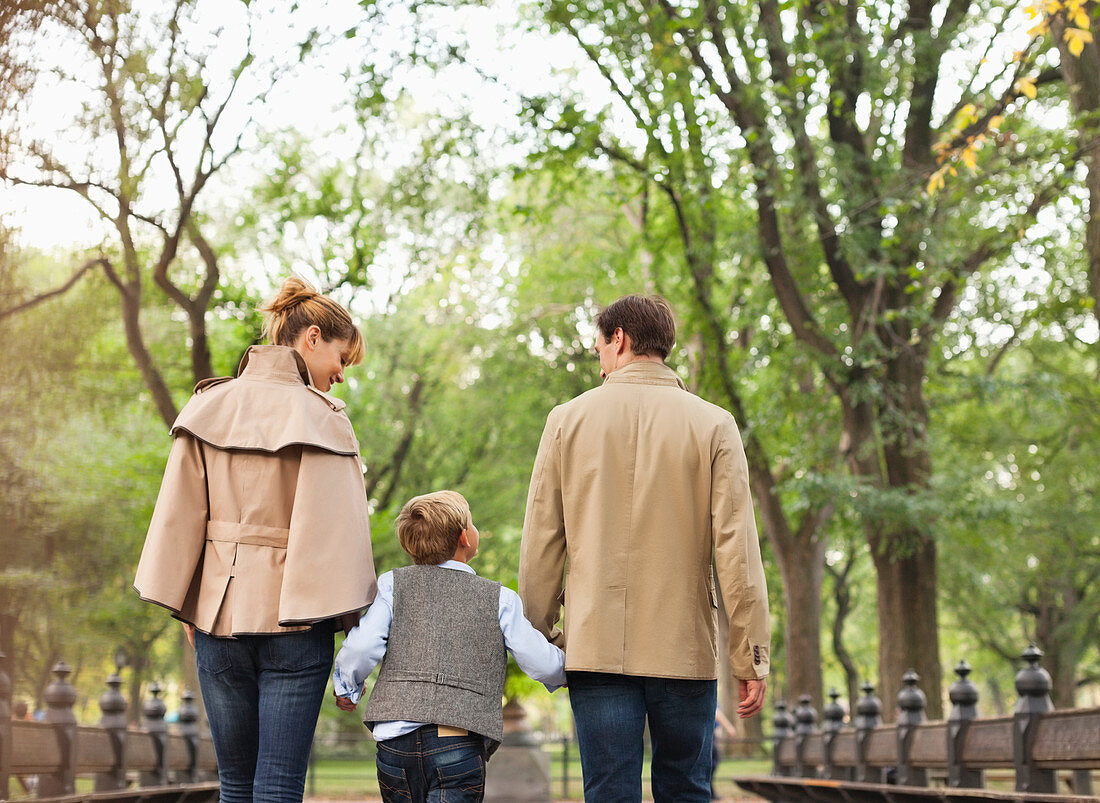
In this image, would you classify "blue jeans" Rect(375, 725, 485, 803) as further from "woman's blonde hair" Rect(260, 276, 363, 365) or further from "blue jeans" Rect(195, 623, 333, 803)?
"woman's blonde hair" Rect(260, 276, 363, 365)

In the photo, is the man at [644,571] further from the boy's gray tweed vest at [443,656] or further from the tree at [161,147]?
the tree at [161,147]

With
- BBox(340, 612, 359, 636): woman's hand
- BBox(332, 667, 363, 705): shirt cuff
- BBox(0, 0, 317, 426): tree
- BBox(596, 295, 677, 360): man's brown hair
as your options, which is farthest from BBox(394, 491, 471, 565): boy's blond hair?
BBox(0, 0, 317, 426): tree

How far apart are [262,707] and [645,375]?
156 cm

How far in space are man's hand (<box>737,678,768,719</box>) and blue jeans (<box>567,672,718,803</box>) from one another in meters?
0.14

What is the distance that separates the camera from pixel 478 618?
369 cm

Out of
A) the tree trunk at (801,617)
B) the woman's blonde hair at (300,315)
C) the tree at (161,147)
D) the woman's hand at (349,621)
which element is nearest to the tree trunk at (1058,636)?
the tree trunk at (801,617)

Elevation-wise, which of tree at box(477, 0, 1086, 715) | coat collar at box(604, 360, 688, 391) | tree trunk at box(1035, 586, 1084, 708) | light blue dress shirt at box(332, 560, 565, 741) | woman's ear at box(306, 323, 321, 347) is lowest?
tree trunk at box(1035, 586, 1084, 708)

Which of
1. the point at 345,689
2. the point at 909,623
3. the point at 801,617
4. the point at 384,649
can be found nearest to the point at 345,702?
the point at 345,689

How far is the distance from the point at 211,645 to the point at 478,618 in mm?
821

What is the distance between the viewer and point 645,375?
3824 millimetres

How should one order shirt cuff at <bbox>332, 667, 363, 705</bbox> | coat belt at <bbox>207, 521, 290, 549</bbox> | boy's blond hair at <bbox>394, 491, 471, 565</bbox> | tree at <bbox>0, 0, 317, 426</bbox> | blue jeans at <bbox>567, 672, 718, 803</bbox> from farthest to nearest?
tree at <bbox>0, 0, 317, 426</bbox>, boy's blond hair at <bbox>394, 491, 471, 565</bbox>, shirt cuff at <bbox>332, 667, 363, 705</bbox>, blue jeans at <bbox>567, 672, 718, 803</bbox>, coat belt at <bbox>207, 521, 290, 549</bbox>

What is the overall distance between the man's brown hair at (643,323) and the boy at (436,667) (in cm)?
82

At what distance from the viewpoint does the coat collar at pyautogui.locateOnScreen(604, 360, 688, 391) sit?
3816mm

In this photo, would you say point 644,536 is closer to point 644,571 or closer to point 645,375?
point 644,571
